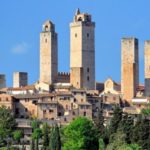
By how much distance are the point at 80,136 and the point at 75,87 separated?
18131 millimetres

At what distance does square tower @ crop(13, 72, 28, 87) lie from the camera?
333 ft

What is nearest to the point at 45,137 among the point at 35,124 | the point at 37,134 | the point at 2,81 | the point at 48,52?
the point at 37,134

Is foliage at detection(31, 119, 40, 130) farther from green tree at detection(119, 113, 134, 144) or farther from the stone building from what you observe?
the stone building

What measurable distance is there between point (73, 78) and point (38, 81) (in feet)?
12.2

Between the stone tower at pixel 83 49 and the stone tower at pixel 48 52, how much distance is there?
56.6 inches

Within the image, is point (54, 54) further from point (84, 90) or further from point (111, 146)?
point (111, 146)

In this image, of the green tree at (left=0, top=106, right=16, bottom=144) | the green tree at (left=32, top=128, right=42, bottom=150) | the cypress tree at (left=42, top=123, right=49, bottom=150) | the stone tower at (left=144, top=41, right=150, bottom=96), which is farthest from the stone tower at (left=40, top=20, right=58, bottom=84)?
the cypress tree at (left=42, top=123, right=49, bottom=150)

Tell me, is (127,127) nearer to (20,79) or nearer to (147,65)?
(147,65)

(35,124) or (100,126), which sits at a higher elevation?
(35,124)

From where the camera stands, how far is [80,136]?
77562mm

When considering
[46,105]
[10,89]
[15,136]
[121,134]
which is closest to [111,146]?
[121,134]

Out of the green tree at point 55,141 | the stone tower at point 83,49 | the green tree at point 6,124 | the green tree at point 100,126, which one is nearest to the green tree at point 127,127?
the green tree at point 100,126

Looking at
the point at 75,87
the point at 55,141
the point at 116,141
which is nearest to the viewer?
the point at 116,141

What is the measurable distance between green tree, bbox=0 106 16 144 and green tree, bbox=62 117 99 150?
5.96 m
